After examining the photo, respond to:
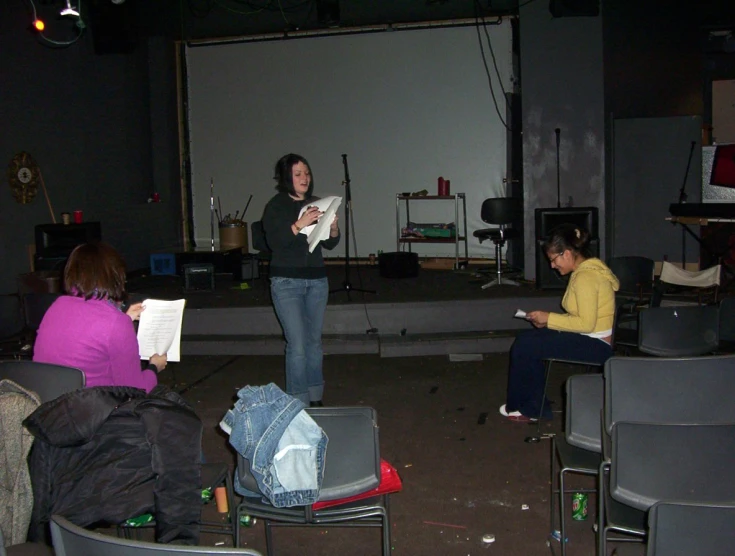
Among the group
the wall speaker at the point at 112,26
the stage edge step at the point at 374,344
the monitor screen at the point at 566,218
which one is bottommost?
the stage edge step at the point at 374,344

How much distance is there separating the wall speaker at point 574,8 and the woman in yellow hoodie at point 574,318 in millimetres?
4135

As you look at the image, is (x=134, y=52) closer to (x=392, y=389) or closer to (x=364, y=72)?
(x=364, y=72)

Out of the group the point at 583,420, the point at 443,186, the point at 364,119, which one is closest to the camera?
the point at 583,420

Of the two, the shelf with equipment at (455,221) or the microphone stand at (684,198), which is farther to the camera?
the shelf with equipment at (455,221)

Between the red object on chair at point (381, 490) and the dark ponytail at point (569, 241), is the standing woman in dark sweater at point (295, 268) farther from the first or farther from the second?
the red object on chair at point (381, 490)

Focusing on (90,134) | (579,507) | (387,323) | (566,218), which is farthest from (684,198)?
(90,134)

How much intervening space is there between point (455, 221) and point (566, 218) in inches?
93.8

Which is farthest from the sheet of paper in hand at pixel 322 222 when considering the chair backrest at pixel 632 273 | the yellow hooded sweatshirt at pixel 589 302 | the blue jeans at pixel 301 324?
the chair backrest at pixel 632 273

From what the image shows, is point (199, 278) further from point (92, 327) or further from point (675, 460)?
point (675, 460)

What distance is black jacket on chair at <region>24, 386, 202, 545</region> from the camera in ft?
6.91

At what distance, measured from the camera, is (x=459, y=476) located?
12.4 feet

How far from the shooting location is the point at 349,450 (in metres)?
2.43

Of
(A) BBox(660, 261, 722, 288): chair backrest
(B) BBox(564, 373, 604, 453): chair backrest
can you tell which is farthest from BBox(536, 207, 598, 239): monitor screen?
(B) BBox(564, 373, 604, 453): chair backrest

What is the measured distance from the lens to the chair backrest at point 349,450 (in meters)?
2.38
